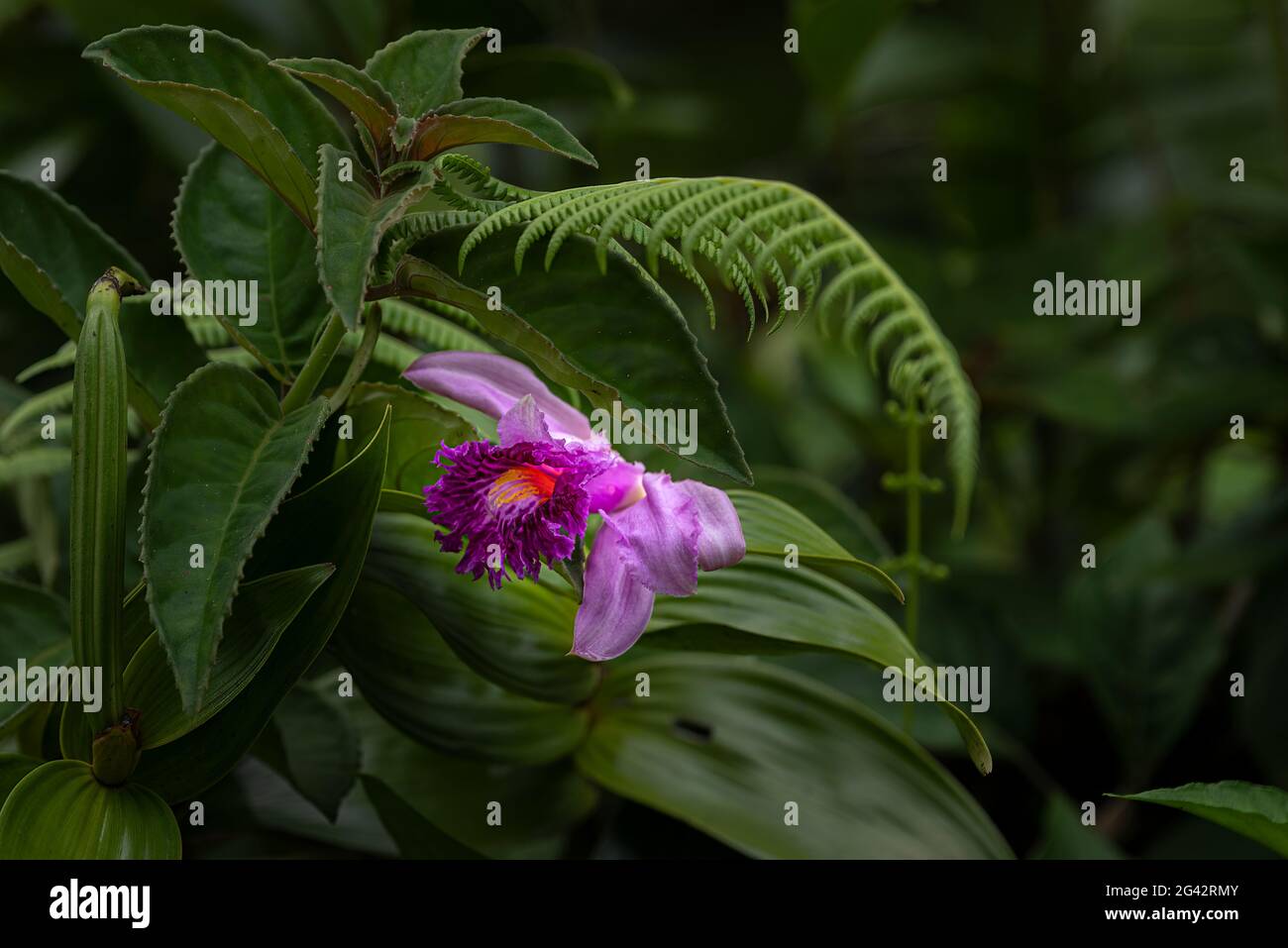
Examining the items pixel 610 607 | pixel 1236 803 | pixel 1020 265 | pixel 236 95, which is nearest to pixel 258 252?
pixel 236 95

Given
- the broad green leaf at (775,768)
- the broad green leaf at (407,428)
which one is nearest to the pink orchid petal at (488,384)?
the broad green leaf at (407,428)

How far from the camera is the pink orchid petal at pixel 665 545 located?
0.34 metres

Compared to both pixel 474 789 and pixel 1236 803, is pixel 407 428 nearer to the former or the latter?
pixel 474 789

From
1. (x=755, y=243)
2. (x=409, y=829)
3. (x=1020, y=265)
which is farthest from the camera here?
(x=1020, y=265)

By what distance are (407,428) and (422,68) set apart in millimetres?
116

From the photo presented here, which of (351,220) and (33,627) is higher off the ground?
(351,220)

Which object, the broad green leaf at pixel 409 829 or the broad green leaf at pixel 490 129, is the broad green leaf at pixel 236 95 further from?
the broad green leaf at pixel 409 829

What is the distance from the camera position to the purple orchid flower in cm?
34

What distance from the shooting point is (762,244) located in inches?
12.5

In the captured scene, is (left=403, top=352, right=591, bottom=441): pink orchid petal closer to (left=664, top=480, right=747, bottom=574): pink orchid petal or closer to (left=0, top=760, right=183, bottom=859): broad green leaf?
(left=664, top=480, right=747, bottom=574): pink orchid petal

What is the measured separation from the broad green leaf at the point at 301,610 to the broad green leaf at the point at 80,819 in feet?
0.04

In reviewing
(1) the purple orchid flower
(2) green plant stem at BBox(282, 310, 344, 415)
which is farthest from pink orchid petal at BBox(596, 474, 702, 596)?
(2) green plant stem at BBox(282, 310, 344, 415)

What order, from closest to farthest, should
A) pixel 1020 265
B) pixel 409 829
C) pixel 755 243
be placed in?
pixel 755 243
pixel 409 829
pixel 1020 265
